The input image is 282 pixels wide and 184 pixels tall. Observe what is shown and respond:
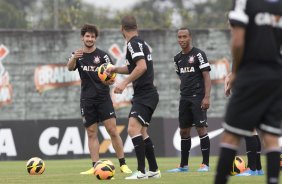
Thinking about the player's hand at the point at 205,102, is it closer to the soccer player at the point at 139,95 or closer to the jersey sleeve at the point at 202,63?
the jersey sleeve at the point at 202,63

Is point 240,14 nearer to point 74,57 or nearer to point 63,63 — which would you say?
point 74,57

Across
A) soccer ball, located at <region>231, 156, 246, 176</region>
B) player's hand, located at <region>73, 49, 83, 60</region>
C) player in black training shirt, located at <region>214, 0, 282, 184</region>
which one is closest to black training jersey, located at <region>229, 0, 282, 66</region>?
player in black training shirt, located at <region>214, 0, 282, 184</region>

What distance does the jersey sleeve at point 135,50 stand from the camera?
38.3ft

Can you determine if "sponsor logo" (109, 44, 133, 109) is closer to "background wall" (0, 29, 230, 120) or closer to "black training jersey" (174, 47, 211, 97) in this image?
"background wall" (0, 29, 230, 120)

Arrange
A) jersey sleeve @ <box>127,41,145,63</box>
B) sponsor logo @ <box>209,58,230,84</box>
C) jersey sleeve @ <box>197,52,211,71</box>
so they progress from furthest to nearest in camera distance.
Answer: sponsor logo @ <box>209,58,230,84</box>
jersey sleeve @ <box>197,52,211,71</box>
jersey sleeve @ <box>127,41,145,63</box>

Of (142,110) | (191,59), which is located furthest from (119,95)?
(142,110)

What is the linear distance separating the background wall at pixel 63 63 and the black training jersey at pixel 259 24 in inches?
861

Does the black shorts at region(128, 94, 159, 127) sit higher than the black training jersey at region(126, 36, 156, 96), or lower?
lower

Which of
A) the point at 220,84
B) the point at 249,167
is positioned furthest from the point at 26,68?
the point at 249,167

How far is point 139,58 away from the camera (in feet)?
38.2

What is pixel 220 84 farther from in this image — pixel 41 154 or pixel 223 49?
pixel 41 154

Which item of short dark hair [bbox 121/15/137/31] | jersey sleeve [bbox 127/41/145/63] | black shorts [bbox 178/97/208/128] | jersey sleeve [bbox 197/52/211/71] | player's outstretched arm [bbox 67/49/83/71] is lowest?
black shorts [bbox 178/97/208/128]

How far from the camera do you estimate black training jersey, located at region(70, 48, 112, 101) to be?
14305 millimetres

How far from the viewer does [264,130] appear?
7.73 m
